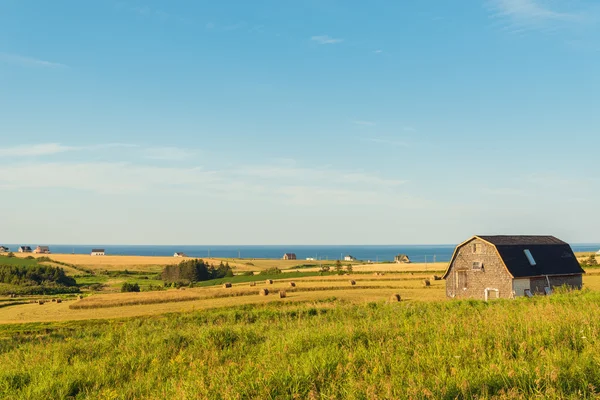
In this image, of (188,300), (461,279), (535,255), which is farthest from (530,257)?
(188,300)

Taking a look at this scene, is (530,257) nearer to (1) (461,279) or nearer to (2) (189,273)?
(1) (461,279)

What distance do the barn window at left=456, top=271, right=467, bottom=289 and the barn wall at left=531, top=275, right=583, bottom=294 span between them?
6.36 meters

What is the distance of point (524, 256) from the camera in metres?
46.7

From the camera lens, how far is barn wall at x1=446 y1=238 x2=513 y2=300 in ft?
149

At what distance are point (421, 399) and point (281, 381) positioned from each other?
2486 mm

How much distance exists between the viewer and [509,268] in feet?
147

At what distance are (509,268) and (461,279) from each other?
577 cm

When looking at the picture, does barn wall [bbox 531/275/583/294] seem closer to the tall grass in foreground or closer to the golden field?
the golden field

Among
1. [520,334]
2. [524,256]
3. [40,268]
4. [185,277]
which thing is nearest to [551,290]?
[524,256]

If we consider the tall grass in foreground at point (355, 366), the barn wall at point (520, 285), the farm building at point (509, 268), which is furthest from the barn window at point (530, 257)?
the tall grass in foreground at point (355, 366)

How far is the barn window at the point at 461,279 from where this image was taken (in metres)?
49.0

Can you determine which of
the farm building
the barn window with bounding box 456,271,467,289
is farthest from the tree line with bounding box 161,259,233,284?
the farm building

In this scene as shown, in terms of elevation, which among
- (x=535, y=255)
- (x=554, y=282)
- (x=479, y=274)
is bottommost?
(x=554, y=282)

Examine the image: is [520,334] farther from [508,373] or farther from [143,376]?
[143,376]
